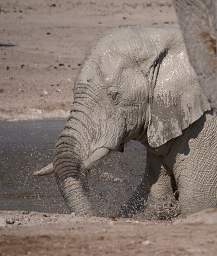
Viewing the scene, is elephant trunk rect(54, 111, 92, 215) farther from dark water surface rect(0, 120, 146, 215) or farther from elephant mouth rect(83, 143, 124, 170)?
dark water surface rect(0, 120, 146, 215)

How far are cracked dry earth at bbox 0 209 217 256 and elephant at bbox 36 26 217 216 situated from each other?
0.71 m

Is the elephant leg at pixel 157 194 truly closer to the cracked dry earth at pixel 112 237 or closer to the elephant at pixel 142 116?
the elephant at pixel 142 116

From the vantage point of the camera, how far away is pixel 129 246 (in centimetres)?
600

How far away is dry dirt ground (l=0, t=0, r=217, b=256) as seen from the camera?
6051 millimetres

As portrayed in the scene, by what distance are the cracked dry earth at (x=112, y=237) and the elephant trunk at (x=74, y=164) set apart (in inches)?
24.6

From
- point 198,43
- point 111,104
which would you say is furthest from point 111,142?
point 198,43

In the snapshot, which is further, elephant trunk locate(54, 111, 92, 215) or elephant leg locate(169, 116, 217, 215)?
elephant leg locate(169, 116, 217, 215)

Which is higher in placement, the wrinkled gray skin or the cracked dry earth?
the wrinkled gray skin

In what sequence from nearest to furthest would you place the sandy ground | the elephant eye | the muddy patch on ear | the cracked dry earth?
the muddy patch on ear, the cracked dry earth, the elephant eye, the sandy ground

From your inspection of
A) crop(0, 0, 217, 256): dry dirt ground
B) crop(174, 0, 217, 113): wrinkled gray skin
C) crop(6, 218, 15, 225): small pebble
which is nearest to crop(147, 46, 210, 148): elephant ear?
crop(0, 0, 217, 256): dry dirt ground

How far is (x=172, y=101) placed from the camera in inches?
315

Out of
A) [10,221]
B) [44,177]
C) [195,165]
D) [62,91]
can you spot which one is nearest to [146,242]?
[10,221]

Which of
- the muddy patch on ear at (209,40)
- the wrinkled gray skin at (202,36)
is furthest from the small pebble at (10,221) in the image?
the muddy patch on ear at (209,40)

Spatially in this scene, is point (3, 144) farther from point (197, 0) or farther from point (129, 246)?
point (197, 0)
